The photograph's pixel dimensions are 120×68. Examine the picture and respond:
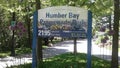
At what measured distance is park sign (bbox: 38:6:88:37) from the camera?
12422mm

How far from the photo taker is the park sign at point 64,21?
12.4 m

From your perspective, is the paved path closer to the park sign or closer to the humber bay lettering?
the park sign

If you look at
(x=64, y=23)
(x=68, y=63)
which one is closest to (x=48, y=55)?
(x=68, y=63)

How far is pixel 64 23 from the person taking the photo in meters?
12.5

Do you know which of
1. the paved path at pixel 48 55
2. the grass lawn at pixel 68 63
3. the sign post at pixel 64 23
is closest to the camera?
the sign post at pixel 64 23

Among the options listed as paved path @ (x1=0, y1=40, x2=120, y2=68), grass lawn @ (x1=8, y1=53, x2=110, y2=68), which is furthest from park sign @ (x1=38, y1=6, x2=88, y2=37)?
paved path @ (x1=0, y1=40, x2=120, y2=68)

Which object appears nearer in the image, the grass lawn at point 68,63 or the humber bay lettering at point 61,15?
the humber bay lettering at point 61,15

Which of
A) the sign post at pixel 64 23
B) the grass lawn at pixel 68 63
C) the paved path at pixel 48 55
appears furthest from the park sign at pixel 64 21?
the paved path at pixel 48 55

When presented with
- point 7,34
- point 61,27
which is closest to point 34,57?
point 61,27

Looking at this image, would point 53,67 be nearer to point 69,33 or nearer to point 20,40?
point 69,33

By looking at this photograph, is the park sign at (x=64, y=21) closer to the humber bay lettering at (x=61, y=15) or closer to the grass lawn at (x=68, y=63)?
the humber bay lettering at (x=61, y=15)

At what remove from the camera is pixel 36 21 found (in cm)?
1287

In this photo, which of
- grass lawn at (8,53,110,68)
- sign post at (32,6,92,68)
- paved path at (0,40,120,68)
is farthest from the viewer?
paved path at (0,40,120,68)

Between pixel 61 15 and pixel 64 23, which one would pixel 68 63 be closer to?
pixel 64 23
